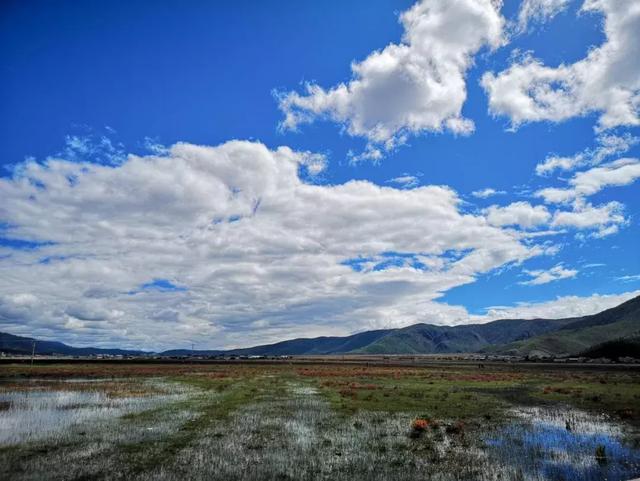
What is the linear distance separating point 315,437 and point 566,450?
13.0 meters

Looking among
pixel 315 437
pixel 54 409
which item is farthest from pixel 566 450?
pixel 54 409

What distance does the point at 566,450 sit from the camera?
22984mm

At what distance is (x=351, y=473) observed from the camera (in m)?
18.5

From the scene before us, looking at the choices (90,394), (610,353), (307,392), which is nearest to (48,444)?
(90,394)

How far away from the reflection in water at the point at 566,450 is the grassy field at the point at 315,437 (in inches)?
3.2

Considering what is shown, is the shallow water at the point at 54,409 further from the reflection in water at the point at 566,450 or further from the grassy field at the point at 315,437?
the reflection in water at the point at 566,450

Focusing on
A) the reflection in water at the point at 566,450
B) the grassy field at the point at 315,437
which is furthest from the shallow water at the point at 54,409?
the reflection in water at the point at 566,450

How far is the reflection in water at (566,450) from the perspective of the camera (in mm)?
19094

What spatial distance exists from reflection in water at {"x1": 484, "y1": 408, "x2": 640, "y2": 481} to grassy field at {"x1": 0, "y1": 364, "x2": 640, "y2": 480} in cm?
8

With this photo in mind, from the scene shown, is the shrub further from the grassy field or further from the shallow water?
the shallow water

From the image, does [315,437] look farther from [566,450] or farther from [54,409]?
[54,409]

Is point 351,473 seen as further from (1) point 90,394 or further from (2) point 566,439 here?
(1) point 90,394

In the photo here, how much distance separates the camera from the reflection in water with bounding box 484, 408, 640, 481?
19094 millimetres

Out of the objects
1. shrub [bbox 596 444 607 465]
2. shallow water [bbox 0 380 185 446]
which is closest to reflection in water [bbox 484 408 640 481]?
shrub [bbox 596 444 607 465]
